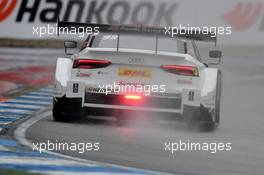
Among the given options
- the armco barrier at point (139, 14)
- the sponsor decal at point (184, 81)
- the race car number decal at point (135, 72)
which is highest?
the armco barrier at point (139, 14)

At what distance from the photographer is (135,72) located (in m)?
10.8

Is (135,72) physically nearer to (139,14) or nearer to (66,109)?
(66,109)

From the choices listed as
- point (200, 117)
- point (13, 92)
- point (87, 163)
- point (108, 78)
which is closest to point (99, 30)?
point (108, 78)

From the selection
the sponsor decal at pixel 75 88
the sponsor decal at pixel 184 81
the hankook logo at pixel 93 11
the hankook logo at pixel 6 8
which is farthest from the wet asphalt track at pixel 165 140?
the hankook logo at pixel 6 8

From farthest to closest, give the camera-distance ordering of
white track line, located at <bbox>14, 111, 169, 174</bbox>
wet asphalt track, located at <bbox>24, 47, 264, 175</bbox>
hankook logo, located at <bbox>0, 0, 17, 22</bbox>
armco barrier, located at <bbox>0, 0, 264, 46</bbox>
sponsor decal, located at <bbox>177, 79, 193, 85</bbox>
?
1. armco barrier, located at <bbox>0, 0, 264, 46</bbox>
2. hankook logo, located at <bbox>0, 0, 17, 22</bbox>
3. sponsor decal, located at <bbox>177, 79, 193, 85</bbox>
4. wet asphalt track, located at <bbox>24, 47, 264, 175</bbox>
5. white track line, located at <bbox>14, 111, 169, 174</bbox>

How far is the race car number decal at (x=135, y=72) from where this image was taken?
10750mm

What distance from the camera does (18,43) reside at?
2902cm

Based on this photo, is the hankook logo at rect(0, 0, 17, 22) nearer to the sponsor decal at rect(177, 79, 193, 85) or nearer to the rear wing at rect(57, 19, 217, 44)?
the rear wing at rect(57, 19, 217, 44)

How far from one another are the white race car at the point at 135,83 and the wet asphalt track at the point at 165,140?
236 millimetres

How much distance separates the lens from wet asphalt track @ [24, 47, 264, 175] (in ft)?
26.7

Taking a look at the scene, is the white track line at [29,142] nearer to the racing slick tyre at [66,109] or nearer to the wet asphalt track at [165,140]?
the wet asphalt track at [165,140]

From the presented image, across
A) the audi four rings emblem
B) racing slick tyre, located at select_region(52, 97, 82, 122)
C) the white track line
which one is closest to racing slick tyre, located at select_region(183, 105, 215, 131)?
the audi four rings emblem

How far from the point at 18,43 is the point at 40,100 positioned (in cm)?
1446

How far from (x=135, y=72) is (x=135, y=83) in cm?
13
